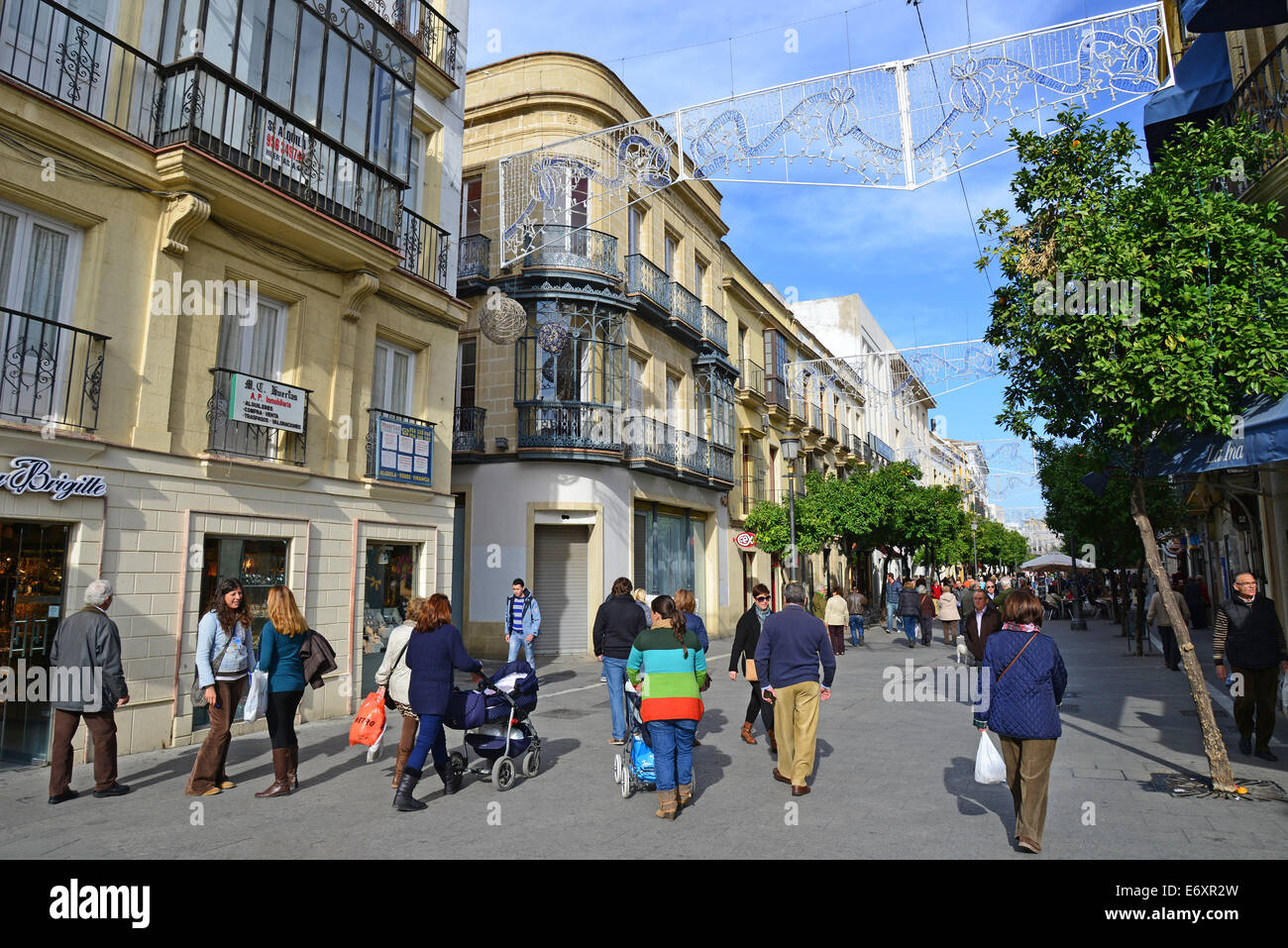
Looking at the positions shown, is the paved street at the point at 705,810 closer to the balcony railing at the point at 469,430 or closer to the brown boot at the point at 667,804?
the brown boot at the point at 667,804

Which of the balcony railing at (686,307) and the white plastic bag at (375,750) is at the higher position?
the balcony railing at (686,307)

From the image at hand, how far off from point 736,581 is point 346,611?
1653cm

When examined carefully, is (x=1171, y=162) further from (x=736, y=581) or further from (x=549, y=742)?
(x=736, y=581)

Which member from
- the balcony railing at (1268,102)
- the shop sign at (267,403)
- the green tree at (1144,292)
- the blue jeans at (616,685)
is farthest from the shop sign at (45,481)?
the balcony railing at (1268,102)

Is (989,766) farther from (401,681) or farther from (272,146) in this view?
(272,146)

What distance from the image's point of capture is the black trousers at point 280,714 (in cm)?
677

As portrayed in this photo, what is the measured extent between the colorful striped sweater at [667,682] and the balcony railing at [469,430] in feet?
41.9

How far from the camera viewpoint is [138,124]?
886 cm

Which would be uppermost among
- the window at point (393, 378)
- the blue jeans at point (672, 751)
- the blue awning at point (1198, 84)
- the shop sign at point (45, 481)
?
the blue awning at point (1198, 84)

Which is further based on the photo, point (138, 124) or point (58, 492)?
point (138, 124)

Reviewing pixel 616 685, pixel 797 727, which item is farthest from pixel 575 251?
pixel 797 727

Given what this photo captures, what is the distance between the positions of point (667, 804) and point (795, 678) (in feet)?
5.50

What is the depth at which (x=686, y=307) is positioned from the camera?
75.0 ft
